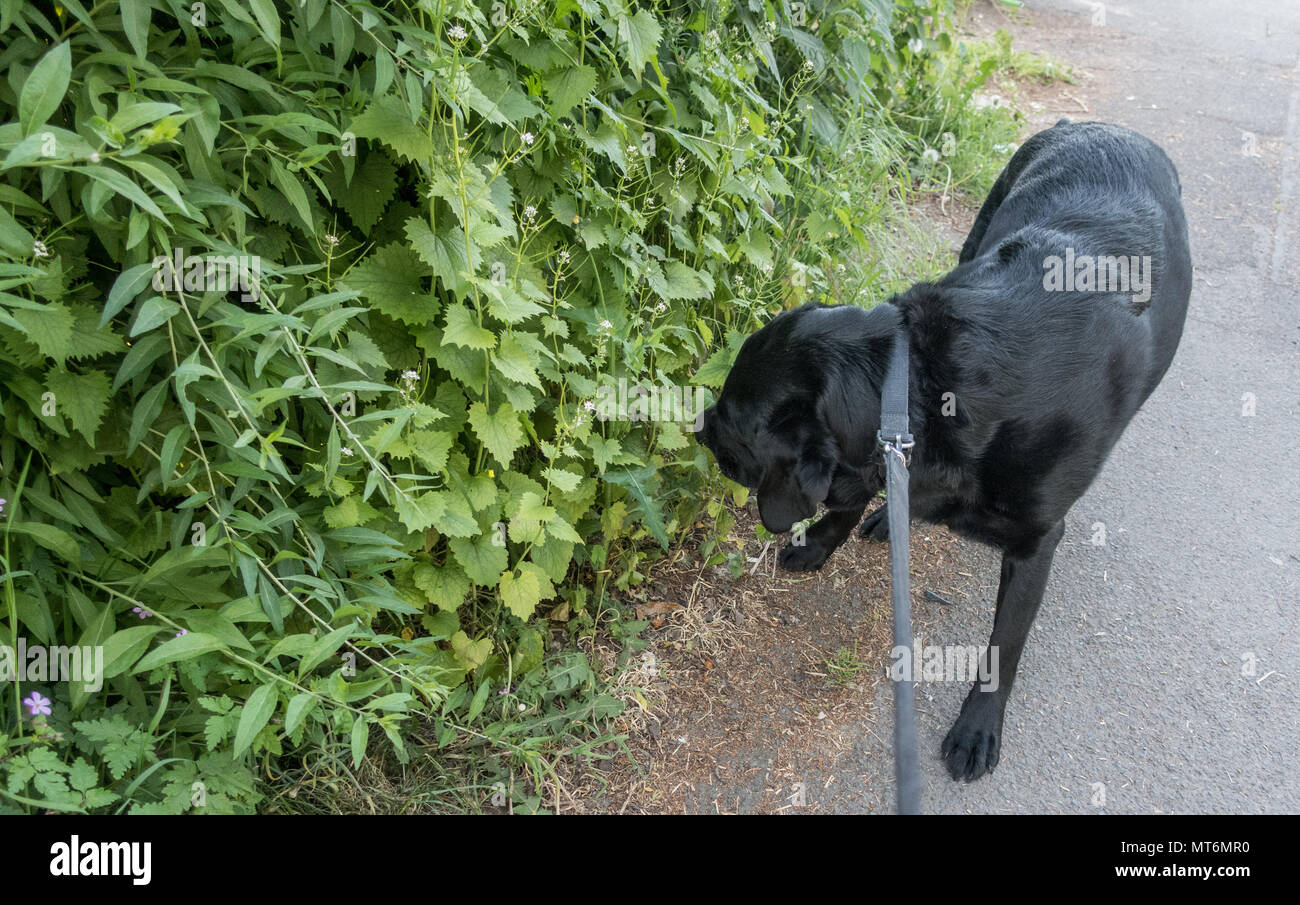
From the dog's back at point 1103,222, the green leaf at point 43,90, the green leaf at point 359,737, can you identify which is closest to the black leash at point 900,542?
the dog's back at point 1103,222

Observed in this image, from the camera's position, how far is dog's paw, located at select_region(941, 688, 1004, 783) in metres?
2.84

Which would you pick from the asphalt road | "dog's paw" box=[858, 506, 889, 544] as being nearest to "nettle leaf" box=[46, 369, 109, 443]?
the asphalt road

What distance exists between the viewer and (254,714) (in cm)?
187

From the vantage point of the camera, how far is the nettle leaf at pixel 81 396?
187 cm

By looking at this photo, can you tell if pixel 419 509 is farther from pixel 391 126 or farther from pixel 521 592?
pixel 391 126

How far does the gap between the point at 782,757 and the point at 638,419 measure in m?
1.15

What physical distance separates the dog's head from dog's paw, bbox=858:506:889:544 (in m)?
0.93

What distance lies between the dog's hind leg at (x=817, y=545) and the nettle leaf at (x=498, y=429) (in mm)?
1373

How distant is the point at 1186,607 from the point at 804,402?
1894 millimetres

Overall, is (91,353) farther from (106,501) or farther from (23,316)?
(106,501)

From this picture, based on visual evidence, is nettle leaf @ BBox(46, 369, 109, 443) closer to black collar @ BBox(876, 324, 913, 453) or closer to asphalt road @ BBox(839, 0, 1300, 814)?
black collar @ BBox(876, 324, 913, 453)

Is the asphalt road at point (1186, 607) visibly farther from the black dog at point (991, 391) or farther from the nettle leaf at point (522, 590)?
the nettle leaf at point (522, 590)

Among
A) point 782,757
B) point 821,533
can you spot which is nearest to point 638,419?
point 821,533

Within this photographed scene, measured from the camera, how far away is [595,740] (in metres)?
2.77
